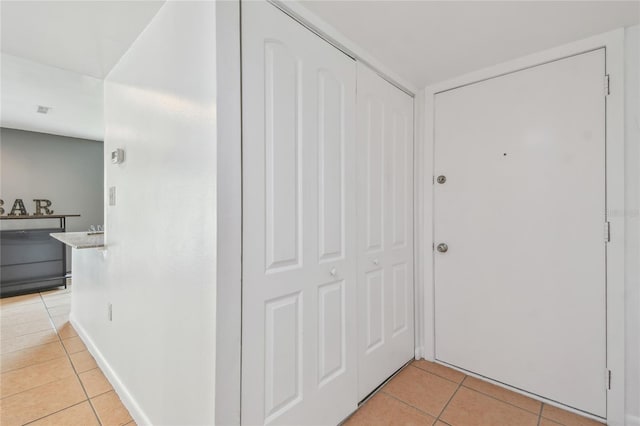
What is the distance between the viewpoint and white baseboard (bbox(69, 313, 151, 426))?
5.18 feet

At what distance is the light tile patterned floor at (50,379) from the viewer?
169 centimetres

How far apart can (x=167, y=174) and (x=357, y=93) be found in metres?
1.16

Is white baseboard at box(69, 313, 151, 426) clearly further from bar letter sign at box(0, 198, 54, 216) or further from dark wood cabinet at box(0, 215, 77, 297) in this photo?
bar letter sign at box(0, 198, 54, 216)

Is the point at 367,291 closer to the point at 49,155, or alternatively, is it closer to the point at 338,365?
the point at 338,365

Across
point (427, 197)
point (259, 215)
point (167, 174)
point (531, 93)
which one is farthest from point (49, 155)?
point (531, 93)

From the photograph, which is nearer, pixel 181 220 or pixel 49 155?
pixel 181 220

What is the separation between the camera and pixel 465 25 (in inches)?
62.7

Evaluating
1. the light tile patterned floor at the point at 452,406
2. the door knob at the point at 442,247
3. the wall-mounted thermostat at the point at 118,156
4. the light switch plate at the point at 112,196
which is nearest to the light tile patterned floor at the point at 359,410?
the light tile patterned floor at the point at 452,406

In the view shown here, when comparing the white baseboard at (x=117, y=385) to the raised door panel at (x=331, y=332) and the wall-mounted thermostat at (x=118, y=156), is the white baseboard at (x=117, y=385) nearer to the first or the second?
the raised door panel at (x=331, y=332)

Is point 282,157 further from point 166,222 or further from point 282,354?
point 282,354

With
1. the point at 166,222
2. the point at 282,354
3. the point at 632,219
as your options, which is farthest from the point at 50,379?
the point at 632,219

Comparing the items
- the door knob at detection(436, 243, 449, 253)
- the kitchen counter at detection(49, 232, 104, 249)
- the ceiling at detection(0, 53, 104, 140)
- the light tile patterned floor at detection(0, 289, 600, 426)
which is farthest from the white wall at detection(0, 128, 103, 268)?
the door knob at detection(436, 243, 449, 253)

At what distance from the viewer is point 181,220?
1253mm

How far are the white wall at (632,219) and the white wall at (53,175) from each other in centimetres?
646
